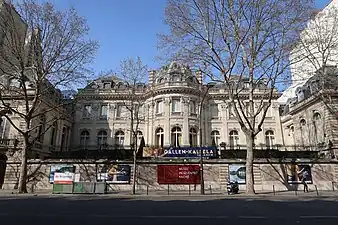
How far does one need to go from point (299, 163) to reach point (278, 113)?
685 inches

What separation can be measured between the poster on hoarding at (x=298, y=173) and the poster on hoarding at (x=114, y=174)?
15670 mm

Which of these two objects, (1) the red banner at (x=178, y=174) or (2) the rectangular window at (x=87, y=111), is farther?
(2) the rectangular window at (x=87, y=111)

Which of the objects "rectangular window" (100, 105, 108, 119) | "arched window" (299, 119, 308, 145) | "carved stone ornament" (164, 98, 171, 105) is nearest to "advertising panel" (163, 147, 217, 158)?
"carved stone ornament" (164, 98, 171, 105)

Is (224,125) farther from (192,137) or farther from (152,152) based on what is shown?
(152,152)

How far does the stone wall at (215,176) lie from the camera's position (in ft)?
78.3

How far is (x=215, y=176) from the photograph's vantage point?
79.8ft

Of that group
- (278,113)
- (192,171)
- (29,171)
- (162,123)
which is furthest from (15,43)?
(278,113)

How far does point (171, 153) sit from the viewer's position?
2503 centimetres

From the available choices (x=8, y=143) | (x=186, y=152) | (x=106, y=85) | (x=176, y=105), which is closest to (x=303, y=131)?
(x=176, y=105)

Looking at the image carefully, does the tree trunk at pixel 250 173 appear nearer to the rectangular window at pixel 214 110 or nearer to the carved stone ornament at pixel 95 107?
the rectangular window at pixel 214 110

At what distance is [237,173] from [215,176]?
215cm

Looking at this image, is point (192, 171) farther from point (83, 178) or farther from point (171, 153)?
point (83, 178)

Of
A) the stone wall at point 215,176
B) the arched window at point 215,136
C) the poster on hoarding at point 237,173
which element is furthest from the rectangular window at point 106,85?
the poster on hoarding at point 237,173

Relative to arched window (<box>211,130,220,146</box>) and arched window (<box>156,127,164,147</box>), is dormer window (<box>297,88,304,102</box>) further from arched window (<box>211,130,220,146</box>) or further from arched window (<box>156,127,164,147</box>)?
arched window (<box>156,127,164,147</box>)
